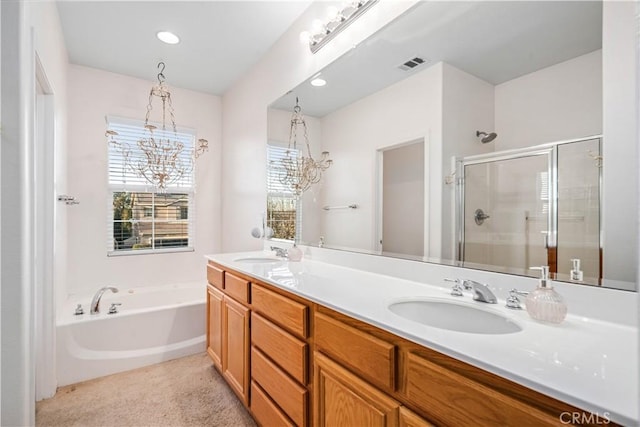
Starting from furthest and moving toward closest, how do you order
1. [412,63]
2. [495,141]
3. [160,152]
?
1. [160,152]
2. [412,63]
3. [495,141]

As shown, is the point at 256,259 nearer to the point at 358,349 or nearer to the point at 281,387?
the point at 281,387

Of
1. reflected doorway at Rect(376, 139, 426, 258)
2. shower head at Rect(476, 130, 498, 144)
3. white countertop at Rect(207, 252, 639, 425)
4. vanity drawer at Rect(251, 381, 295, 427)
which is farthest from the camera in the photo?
reflected doorway at Rect(376, 139, 426, 258)

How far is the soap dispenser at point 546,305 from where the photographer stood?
0.91 metres

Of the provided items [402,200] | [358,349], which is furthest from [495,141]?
[358,349]

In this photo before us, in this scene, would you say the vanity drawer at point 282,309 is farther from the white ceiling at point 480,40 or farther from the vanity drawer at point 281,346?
the white ceiling at point 480,40

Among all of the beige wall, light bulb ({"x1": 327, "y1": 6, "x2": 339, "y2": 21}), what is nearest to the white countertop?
light bulb ({"x1": 327, "y1": 6, "x2": 339, "y2": 21})

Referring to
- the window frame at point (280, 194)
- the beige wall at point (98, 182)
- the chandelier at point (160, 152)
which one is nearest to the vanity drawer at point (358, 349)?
the window frame at point (280, 194)

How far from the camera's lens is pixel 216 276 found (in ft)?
7.46

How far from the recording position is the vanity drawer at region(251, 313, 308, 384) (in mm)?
1298

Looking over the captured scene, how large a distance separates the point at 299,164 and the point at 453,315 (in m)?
Answer: 1.65

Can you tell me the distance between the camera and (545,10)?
3.60 ft

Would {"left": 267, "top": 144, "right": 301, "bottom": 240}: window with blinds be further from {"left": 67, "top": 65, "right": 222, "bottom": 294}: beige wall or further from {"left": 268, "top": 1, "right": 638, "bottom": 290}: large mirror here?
{"left": 67, "top": 65, "right": 222, "bottom": 294}: beige wall

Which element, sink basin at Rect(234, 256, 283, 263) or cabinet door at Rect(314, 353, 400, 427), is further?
sink basin at Rect(234, 256, 283, 263)

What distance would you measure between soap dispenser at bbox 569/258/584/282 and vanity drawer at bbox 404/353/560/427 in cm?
61
